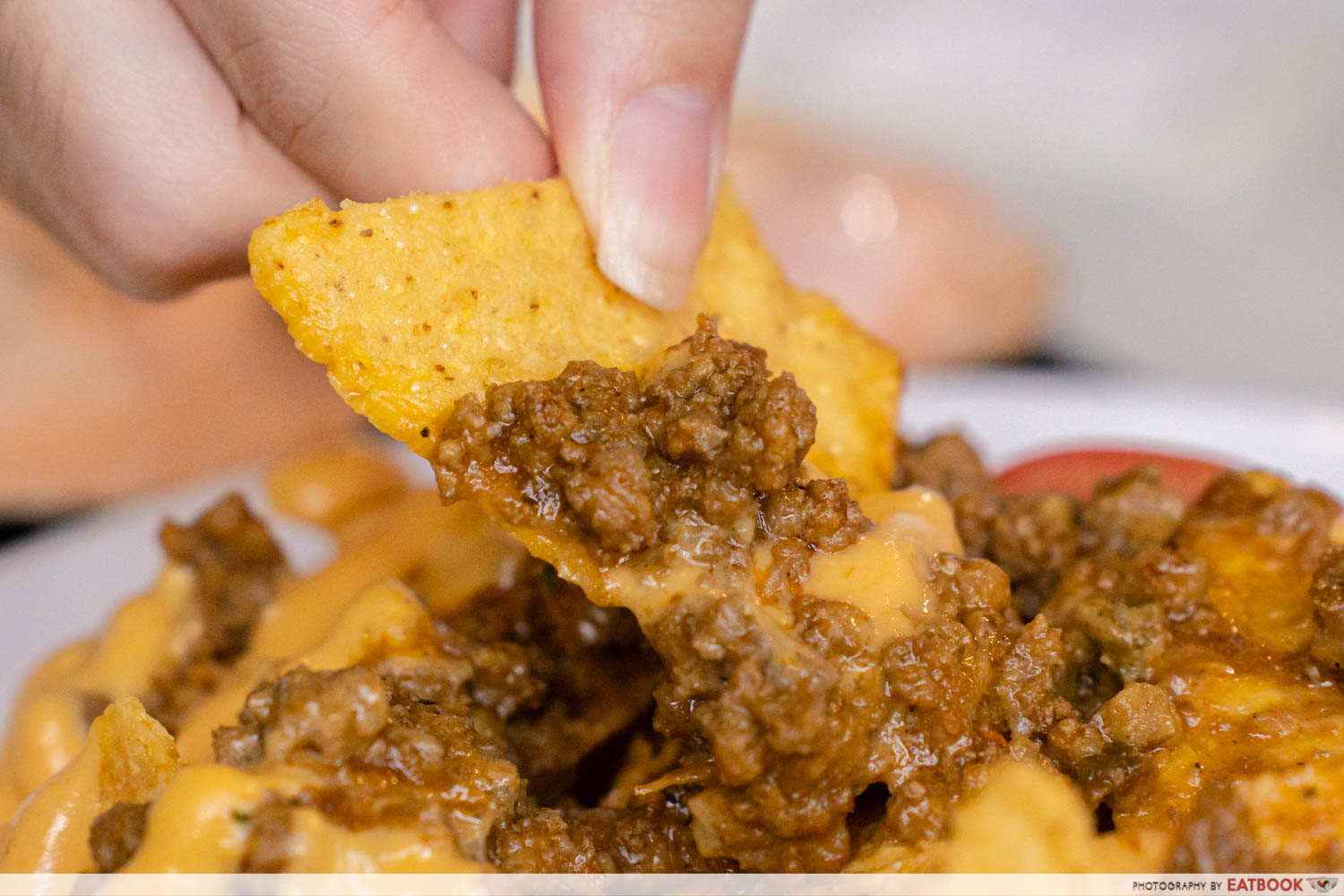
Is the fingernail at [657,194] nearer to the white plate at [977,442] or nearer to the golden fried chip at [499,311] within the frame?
the golden fried chip at [499,311]

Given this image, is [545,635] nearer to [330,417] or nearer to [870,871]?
[870,871]

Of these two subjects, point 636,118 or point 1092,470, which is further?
point 1092,470

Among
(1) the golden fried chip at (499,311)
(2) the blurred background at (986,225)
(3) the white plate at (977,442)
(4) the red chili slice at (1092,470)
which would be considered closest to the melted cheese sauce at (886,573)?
(1) the golden fried chip at (499,311)

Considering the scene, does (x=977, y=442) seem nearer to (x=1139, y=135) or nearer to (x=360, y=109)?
(x=360, y=109)

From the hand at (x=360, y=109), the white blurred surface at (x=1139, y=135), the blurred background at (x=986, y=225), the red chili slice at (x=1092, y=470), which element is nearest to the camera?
the hand at (x=360, y=109)

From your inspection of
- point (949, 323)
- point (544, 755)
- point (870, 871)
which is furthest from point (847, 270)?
point (870, 871)

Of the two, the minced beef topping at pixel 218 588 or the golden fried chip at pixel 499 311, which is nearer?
the golden fried chip at pixel 499 311

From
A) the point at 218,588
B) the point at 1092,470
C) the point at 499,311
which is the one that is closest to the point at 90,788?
the point at 218,588
